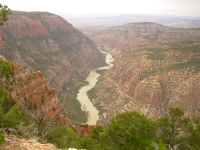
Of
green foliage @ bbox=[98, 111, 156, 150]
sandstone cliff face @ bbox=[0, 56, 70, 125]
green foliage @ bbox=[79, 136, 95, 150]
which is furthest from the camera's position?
sandstone cliff face @ bbox=[0, 56, 70, 125]

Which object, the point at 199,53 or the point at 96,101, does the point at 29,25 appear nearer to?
the point at 96,101

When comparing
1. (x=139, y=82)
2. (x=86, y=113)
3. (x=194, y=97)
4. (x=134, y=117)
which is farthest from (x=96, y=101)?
(x=134, y=117)

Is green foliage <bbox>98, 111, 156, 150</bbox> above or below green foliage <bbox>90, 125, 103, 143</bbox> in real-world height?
above

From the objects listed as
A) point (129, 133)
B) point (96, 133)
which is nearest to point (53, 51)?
point (96, 133)

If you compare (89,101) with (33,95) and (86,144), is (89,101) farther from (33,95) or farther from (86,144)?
(86,144)

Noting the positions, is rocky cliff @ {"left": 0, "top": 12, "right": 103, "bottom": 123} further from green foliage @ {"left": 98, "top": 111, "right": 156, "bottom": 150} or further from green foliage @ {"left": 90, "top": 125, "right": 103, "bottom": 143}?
green foliage @ {"left": 98, "top": 111, "right": 156, "bottom": 150}

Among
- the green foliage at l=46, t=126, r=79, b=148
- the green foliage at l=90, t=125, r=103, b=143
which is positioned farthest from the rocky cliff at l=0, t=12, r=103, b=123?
the green foliage at l=46, t=126, r=79, b=148
